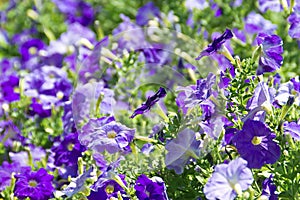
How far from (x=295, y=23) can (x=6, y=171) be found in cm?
113

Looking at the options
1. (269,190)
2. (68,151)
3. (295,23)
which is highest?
(295,23)

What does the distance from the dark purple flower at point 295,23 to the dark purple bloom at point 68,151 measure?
0.76 m

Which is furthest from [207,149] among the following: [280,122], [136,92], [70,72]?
[70,72]

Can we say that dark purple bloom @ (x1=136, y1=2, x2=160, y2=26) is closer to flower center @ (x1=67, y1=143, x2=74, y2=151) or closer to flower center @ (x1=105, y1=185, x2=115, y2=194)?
flower center @ (x1=67, y1=143, x2=74, y2=151)

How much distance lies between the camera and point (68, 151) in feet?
7.89

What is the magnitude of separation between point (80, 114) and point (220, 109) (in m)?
0.66

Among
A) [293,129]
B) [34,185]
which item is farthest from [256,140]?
[34,185]

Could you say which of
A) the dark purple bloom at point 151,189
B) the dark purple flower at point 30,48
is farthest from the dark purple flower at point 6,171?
the dark purple flower at point 30,48

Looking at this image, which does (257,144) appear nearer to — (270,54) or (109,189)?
(270,54)

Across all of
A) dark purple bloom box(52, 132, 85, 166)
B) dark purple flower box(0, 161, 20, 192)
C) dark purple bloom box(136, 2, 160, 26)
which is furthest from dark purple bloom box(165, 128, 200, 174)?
dark purple bloom box(136, 2, 160, 26)

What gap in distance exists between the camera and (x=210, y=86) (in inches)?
77.2

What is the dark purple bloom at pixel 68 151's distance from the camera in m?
2.36

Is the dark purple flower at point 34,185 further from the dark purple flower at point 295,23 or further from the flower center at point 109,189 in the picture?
the dark purple flower at point 295,23

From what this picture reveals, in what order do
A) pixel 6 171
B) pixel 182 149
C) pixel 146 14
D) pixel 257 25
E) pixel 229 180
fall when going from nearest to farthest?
pixel 229 180
pixel 182 149
pixel 6 171
pixel 257 25
pixel 146 14
